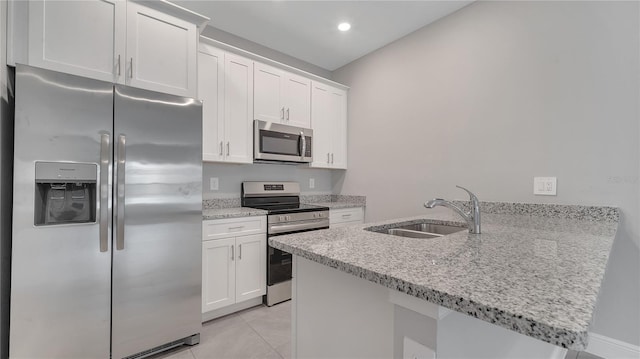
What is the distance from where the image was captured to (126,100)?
5.57 ft

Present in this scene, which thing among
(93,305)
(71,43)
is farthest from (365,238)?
(71,43)

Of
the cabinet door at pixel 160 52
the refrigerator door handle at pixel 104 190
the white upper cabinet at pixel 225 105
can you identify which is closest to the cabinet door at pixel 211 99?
the white upper cabinet at pixel 225 105

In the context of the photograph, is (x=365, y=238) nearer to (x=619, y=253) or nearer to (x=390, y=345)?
(x=390, y=345)

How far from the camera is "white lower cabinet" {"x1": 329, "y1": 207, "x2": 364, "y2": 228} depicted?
10.1ft

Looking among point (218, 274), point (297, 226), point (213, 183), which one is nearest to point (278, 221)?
point (297, 226)

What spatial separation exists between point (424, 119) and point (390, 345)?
7.64 ft

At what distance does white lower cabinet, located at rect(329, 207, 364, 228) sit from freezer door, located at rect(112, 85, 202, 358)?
149cm

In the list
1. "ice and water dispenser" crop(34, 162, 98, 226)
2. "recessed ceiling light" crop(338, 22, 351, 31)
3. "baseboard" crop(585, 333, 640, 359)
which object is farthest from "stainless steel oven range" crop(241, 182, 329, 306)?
"baseboard" crop(585, 333, 640, 359)

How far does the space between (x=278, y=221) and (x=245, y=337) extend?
96cm

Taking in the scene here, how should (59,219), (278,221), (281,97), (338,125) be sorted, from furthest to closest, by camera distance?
(338,125)
(281,97)
(278,221)
(59,219)

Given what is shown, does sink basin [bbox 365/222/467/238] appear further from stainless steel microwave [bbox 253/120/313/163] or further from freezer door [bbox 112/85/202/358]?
stainless steel microwave [bbox 253/120/313/163]

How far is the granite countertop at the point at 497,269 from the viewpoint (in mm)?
482

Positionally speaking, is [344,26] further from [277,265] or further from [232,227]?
[277,265]

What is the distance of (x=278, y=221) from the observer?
2.59 meters
